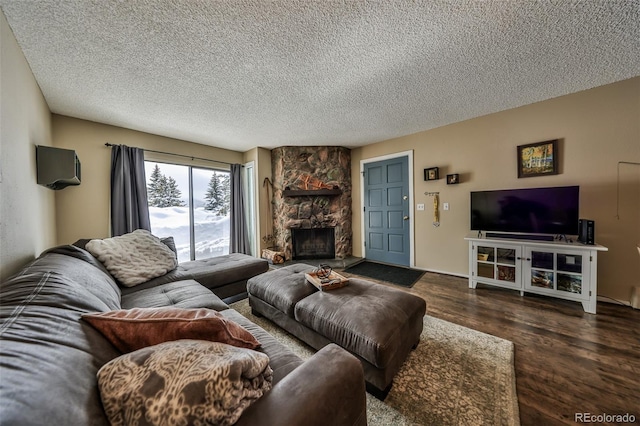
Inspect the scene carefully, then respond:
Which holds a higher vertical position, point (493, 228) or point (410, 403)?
point (493, 228)

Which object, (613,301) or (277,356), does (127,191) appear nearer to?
(277,356)

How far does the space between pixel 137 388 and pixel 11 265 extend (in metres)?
1.67

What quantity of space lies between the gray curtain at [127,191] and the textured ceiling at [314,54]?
0.54 metres

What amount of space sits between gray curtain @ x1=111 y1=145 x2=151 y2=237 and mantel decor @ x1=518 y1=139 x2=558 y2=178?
5.22 metres

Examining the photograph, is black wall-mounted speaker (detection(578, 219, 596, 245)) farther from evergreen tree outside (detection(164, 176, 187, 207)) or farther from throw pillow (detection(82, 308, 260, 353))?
evergreen tree outside (detection(164, 176, 187, 207))

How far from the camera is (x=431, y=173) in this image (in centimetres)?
338

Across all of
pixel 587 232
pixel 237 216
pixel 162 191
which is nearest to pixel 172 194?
pixel 162 191

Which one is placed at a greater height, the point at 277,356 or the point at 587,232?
the point at 587,232

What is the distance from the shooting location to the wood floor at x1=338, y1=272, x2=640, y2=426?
3.93ft

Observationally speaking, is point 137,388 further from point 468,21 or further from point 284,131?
point 284,131

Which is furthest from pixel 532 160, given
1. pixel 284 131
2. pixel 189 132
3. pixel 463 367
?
pixel 189 132

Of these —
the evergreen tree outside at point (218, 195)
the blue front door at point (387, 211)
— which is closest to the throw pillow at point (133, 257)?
the evergreen tree outside at point (218, 195)

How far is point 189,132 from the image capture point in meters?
3.32

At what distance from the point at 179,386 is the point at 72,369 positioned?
0.98ft
